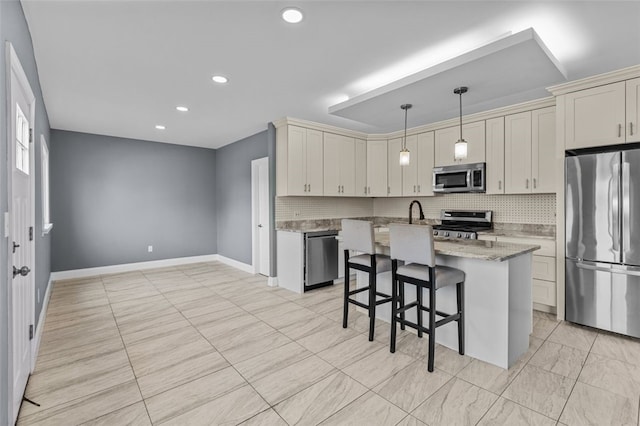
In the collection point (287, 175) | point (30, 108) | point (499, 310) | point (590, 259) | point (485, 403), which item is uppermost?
point (30, 108)

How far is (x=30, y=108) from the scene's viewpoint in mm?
2465

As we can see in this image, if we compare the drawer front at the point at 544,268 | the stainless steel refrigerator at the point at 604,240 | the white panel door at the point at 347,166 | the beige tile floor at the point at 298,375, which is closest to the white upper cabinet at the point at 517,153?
the stainless steel refrigerator at the point at 604,240

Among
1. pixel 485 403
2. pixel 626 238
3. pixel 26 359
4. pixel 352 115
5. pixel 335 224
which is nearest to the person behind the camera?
pixel 485 403

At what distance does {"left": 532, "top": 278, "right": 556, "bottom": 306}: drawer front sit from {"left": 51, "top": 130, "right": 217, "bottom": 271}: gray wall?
579 centimetres

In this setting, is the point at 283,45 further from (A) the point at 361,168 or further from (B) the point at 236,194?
(B) the point at 236,194

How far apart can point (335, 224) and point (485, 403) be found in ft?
12.5

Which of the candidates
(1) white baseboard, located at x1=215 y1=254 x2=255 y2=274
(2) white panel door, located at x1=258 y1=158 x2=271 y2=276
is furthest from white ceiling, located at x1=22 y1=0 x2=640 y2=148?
(1) white baseboard, located at x1=215 y1=254 x2=255 y2=274

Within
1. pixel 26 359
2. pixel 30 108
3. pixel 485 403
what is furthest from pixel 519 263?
pixel 30 108

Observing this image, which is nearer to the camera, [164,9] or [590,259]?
[164,9]

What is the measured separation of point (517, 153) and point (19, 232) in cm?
494

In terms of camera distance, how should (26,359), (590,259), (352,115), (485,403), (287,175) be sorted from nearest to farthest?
(485,403) → (26,359) → (590,259) → (352,115) → (287,175)

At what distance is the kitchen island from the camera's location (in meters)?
2.35

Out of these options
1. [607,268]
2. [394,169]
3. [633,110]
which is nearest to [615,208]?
[607,268]

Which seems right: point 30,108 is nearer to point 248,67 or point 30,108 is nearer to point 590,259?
point 248,67
